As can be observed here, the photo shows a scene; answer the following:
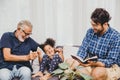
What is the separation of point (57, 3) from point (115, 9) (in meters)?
0.73

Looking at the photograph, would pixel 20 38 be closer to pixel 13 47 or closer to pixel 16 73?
pixel 13 47

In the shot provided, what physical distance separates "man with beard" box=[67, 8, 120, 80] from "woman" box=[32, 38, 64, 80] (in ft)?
0.96

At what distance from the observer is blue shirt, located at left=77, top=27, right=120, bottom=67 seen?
319 centimetres

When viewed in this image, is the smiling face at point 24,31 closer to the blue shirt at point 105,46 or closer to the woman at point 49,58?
the woman at point 49,58

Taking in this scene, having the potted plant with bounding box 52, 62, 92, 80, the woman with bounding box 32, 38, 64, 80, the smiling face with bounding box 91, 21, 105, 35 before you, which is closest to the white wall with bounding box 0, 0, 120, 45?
the woman with bounding box 32, 38, 64, 80

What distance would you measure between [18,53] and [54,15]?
83 cm

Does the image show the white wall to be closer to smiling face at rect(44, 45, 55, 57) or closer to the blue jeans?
smiling face at rect(44, 45, 55, 57)

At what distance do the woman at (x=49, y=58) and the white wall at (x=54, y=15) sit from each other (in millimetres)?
423

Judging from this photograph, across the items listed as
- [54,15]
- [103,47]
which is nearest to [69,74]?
[103,47]

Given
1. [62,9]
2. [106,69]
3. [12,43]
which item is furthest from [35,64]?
[106,69]

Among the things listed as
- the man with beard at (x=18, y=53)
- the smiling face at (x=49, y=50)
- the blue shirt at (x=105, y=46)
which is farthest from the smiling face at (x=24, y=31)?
the blue shirt at (x=105, y=46)

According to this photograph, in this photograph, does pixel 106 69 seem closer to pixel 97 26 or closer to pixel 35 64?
pixel 97 26

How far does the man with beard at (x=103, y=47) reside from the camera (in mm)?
3088

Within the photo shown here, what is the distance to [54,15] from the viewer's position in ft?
13.0
